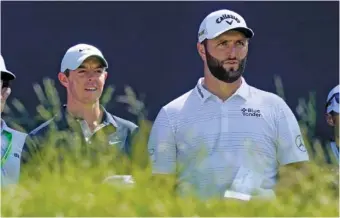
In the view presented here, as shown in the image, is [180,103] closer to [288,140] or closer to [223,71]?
[223,71]

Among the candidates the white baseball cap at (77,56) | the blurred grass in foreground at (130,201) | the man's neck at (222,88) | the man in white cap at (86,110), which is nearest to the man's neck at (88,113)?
the man in white cap at (86,110)

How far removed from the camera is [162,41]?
8414 mm

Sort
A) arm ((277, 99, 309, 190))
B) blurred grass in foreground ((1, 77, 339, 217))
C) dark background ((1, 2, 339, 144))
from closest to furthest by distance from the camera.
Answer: blurred grass in foreground ((1, 77, 339, 217)) → arm ((277, 99, 309, 190)) → dark background ((1, 2, 339, 144))

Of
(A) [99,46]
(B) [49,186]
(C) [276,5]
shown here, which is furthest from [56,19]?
(B) [49,186]

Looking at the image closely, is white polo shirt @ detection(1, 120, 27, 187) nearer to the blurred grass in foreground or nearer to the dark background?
the blurred grass in foreground

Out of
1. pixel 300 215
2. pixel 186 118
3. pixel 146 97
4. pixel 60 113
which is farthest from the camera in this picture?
pixel 146 97

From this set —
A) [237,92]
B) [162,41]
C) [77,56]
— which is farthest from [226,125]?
[162,41]

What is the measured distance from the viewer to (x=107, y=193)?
3205 millimetres

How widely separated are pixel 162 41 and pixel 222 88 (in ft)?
10.9

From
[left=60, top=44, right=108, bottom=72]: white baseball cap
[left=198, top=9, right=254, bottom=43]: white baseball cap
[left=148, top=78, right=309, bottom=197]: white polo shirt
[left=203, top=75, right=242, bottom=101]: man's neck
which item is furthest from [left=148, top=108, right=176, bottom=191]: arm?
[left=60, top=44, right=108, bottom=72]: white baseball cap

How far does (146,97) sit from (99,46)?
590mm

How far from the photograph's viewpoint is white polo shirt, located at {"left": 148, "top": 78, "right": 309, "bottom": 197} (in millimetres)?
4707

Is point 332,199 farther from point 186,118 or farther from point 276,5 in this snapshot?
point 276,5

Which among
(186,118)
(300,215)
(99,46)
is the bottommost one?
(300,215)
